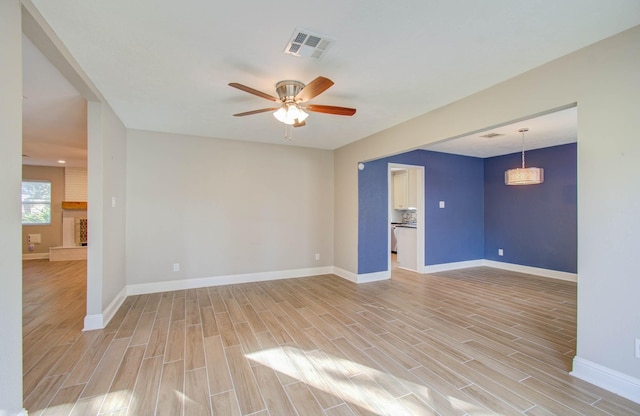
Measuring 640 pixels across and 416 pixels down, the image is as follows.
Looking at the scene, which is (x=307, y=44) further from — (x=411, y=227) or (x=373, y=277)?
(x=411, y=227)

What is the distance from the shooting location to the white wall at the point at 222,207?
165 inches

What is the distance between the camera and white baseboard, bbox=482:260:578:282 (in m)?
5.02

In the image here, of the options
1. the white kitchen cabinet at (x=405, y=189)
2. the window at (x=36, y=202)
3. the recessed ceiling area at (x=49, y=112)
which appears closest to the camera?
the recessed ceiling area at (x=49, y=112)

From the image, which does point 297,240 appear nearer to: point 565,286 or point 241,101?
point 241,101

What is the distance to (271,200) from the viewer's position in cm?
505

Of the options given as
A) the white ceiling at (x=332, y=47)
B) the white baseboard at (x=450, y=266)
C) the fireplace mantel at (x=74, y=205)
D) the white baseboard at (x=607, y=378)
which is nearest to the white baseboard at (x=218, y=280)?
the white baseboard at (x=450, y=266)

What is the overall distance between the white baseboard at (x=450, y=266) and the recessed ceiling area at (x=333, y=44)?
3.60m

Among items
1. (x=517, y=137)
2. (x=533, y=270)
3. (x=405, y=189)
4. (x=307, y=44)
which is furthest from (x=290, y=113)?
(x=533, y=270)

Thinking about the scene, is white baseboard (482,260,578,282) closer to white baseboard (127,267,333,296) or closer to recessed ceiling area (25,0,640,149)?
white baseboard (127,267,333,296)

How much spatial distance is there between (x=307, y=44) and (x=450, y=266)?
5.45m

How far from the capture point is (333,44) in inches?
78.3

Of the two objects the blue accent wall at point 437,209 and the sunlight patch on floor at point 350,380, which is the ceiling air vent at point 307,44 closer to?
the sunlight patch on floor at point 350,380

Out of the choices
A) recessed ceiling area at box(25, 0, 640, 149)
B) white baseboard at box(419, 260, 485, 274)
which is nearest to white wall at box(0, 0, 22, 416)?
recessed ceiling area at box(25, 0, 640, 149)

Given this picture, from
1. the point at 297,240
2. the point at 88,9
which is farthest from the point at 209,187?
the point at 88,9
